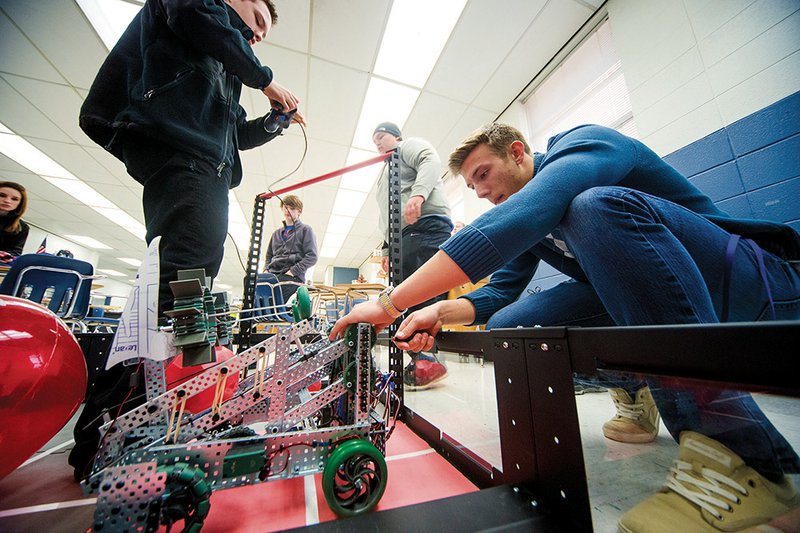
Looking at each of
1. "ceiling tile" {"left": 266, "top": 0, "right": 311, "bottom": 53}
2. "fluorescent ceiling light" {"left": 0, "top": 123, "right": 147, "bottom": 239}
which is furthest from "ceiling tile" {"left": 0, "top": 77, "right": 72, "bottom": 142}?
"ceiling tile" {"left": 266, "top": 0, "right": 311, "bottom": 53}

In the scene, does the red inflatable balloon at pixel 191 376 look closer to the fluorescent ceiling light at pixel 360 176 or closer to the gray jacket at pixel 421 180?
the gray jacket at pixel 421 180

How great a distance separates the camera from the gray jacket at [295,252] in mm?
2715

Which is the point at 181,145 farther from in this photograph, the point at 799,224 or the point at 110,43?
the point at 110,43

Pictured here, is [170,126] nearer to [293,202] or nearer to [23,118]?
[293,202]

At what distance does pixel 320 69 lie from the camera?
100 inches

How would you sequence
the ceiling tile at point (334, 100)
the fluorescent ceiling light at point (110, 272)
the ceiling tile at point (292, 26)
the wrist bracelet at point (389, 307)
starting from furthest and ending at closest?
the fluorescent ceiling light at point (110, 272) < the ceiling tile at point (334, 100) < the ceiling tile at point (292, 26) < the wrist bracelet at point (389, 307)

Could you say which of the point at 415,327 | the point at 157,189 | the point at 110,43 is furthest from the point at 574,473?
the point at 110,43

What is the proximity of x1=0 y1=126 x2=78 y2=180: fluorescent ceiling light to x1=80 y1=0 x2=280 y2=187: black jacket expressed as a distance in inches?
178

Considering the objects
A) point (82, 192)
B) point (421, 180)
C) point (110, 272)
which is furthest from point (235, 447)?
point (110, 272)

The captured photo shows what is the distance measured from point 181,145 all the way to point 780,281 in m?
1.49

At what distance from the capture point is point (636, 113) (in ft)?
6.41

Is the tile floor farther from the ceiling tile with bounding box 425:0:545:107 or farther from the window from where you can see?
the ceiling tile with bounding box 425:0:545:107

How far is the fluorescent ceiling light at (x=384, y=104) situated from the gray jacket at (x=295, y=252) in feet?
4.43

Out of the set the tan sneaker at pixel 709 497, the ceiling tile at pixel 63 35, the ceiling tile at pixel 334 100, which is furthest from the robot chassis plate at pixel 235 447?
the ceiling tile at pixel 63 35
